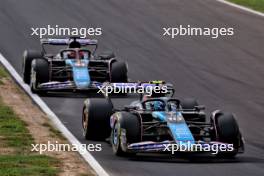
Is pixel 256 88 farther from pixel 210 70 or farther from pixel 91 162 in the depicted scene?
pixel 91 162

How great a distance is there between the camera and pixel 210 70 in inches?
1291

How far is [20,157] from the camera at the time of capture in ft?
60.0

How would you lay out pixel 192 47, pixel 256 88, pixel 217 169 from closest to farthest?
pixel 217 169
pixel 256 88
pixel 192 47

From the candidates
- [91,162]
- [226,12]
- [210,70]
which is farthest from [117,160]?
[226,12]

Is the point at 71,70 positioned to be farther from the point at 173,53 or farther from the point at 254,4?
the point at 254,4

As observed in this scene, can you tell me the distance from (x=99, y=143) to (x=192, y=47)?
1634 cm

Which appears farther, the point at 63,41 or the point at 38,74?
the point at 63,41

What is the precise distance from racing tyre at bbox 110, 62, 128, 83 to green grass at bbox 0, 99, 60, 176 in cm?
584

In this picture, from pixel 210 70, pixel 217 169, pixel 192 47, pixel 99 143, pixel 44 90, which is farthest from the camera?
pixel 192 47

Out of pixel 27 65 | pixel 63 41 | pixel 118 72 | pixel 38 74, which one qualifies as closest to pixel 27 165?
pixel 38 74

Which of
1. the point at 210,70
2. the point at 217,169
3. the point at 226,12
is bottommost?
Result: the point at 217,169

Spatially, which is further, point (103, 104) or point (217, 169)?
point (103, 104)

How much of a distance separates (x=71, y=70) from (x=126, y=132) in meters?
8.92

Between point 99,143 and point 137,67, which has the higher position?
point 137,67
